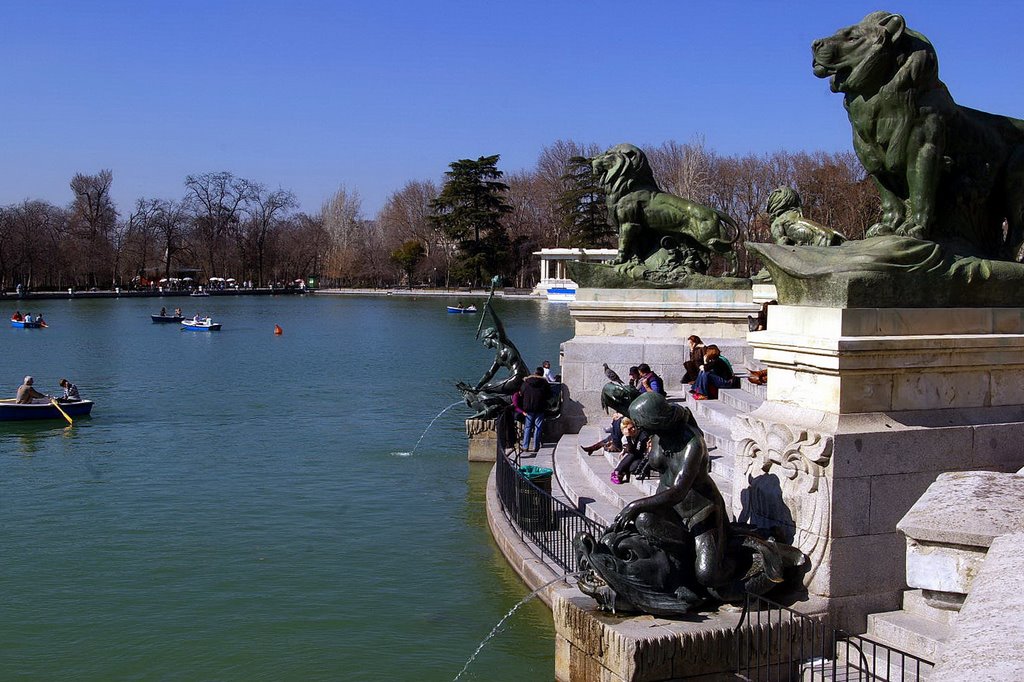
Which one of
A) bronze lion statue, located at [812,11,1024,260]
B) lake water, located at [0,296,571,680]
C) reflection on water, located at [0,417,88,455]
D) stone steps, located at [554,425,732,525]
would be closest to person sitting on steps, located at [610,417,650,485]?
stone steps, located at [554,425,732,525]

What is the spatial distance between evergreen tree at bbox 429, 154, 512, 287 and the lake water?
62.2 metres

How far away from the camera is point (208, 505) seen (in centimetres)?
1378

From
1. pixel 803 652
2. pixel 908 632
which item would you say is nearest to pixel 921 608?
pixel 908 632

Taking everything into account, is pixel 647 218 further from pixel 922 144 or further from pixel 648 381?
pixel 922 144

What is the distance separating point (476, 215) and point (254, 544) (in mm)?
77883

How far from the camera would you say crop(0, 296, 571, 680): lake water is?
8.65 meters

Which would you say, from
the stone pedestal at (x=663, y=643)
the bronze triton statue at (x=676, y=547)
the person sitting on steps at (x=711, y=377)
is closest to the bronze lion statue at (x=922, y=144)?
the bronze triton statue at (x=676, y=547)

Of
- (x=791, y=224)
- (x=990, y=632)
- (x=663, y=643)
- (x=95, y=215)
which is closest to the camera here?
(x=990, y=632)

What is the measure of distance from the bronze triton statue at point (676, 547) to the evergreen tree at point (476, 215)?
270ft

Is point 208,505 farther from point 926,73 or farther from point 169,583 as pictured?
point 926,73

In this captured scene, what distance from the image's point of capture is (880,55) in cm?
705

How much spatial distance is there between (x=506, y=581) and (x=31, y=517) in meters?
6.88

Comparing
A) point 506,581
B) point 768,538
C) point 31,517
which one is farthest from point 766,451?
point 31,517

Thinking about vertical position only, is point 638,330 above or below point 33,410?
above
